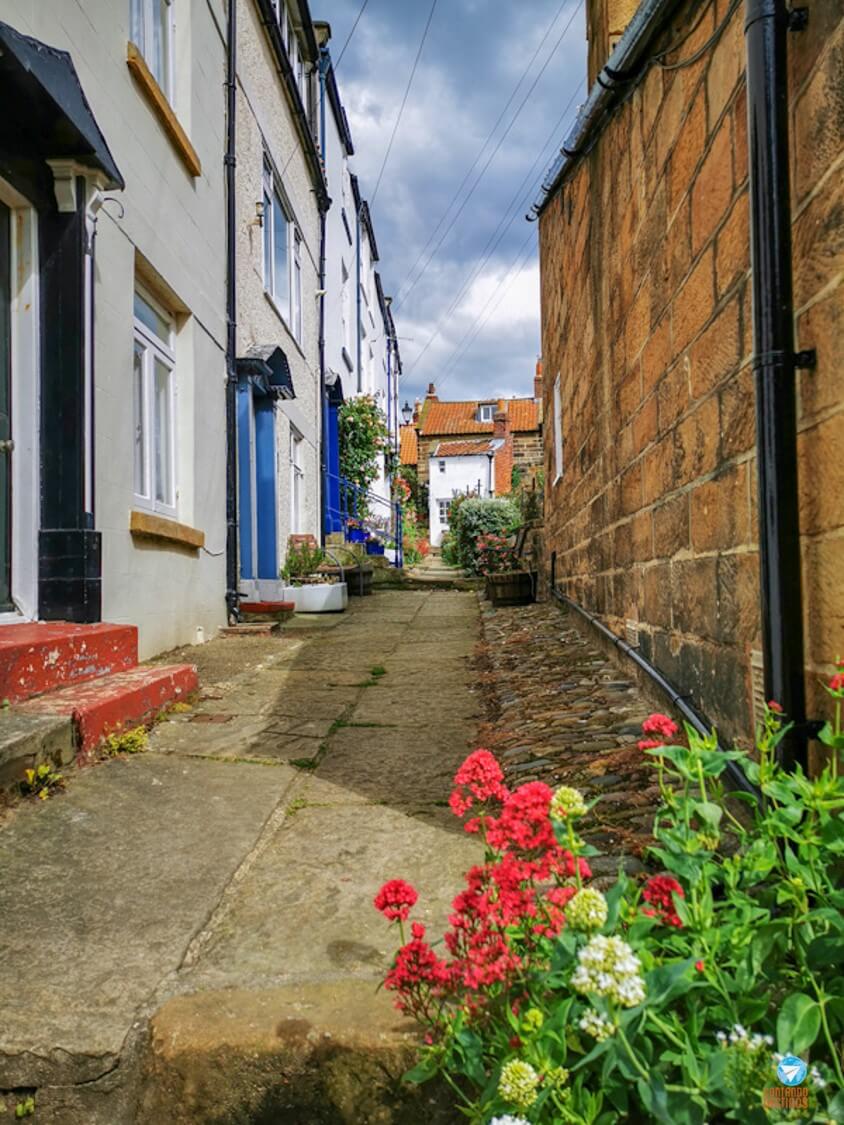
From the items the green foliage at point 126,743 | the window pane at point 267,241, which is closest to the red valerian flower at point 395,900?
the green foliage at point 126,743

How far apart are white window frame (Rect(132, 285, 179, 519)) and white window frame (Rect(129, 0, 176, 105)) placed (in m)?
1.53

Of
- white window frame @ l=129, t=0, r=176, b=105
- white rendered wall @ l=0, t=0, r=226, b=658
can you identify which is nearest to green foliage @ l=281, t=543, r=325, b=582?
white rendered wall @ l=0, t=0, r=226, b=658

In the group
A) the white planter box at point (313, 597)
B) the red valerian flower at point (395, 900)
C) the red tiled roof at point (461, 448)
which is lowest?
the red valerian flower at point (395, 900)

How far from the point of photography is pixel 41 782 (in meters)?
2.21

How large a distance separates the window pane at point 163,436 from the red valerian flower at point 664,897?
15.2 ft

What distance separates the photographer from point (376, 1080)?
44.6 inches

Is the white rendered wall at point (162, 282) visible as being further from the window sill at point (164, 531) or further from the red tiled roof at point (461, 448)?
the red tiled roof at point (461, 448)

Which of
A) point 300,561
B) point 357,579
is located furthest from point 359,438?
point 300,561

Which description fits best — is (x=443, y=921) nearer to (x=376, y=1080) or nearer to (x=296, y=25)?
(x=376, y=1080)

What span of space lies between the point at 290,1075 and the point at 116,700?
6.30ft

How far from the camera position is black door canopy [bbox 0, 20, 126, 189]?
2.90 meters

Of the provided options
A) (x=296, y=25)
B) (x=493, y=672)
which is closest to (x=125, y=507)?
(x=493, y=672)

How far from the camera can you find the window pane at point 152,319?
4.77 m

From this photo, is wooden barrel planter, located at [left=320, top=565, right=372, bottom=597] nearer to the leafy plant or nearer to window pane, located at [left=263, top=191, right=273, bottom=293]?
window pane, located at [left=263, top=191, right=273, bottom=293]
